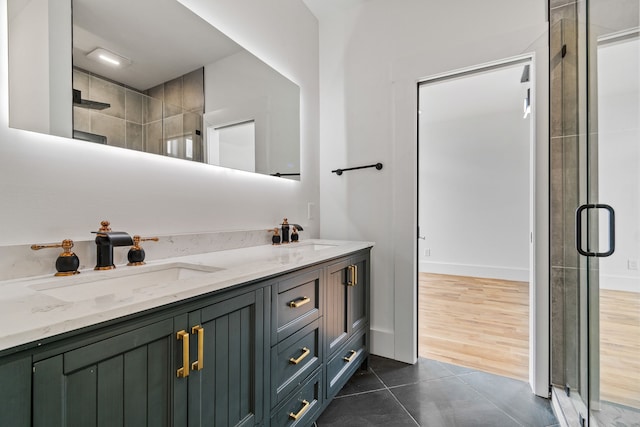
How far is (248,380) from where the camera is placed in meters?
1.07

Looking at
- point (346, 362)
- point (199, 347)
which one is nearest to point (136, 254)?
point (199, 347)

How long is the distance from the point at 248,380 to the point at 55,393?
1.94 feet

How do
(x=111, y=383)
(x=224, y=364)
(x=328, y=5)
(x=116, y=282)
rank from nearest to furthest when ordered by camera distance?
(x=111, y=383) < (x=224, y=364) < (x=116, y=282) < (x=328, y=5)

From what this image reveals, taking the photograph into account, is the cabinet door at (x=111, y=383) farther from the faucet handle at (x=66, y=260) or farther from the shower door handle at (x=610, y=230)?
the shower door handle at (x=610, y=230)

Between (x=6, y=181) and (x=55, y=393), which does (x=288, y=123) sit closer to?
(x=6, y=181)

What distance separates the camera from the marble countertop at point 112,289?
0.58 metres

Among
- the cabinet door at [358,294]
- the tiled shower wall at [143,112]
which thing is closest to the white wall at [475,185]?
the cabinet door at [358,294]

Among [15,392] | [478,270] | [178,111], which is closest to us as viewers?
[15,392]

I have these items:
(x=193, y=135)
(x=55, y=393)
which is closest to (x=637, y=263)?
(x=55, y=393)

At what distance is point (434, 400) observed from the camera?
68.6 inches

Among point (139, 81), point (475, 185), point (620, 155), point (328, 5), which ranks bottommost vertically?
point (620, 155)

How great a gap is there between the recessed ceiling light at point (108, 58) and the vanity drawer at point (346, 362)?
1.66m

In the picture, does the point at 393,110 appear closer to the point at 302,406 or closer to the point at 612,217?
the point at 612,217

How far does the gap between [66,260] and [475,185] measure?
4967 millimetres
